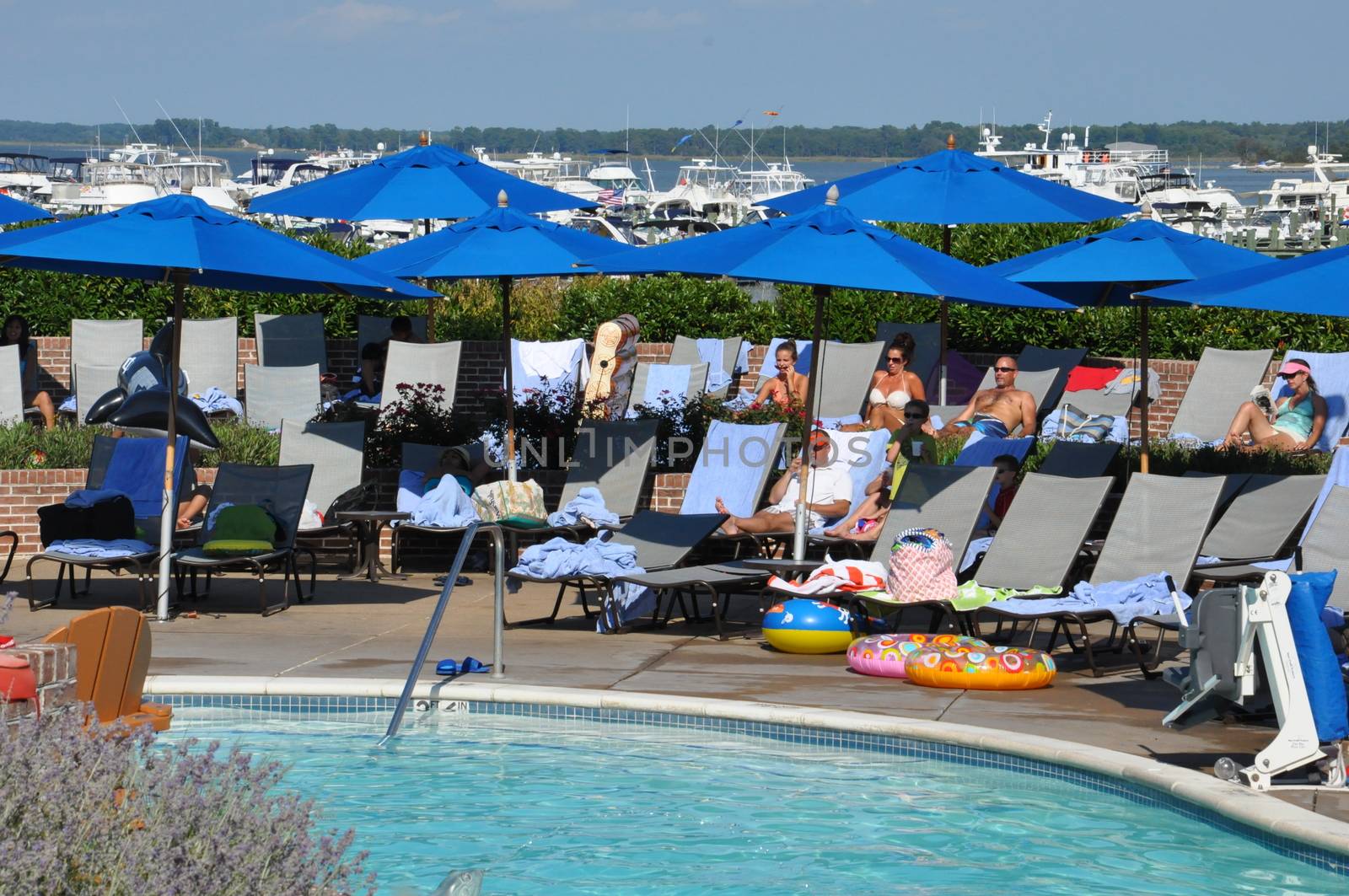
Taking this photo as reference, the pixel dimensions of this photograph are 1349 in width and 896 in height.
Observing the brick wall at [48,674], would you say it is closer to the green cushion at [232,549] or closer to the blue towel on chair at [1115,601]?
the green cushion at [232,549]

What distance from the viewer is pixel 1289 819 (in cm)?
557

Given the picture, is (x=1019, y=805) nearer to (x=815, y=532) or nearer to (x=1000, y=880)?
(x=1000, y=880)

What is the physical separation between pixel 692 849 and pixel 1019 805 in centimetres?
129

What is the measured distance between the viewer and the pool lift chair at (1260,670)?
5.96 metres

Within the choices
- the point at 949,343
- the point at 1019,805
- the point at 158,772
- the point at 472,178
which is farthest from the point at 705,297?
the point at 158,772

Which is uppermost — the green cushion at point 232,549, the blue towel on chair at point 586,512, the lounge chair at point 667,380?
the lounge chair at point 667,380

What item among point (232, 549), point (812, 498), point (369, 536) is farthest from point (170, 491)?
point (812, 498)

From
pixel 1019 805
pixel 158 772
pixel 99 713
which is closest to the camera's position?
pixel 158 772

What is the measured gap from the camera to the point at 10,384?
47.2 ft

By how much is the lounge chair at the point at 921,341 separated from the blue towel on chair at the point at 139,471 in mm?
7062

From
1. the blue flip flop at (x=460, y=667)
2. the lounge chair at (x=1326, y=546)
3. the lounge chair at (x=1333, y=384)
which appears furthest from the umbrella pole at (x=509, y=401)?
the lounge chair at (x=1333, y=384)

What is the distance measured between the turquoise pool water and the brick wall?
1.10 metres

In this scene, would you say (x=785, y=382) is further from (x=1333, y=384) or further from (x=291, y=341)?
(x=291, y=341)

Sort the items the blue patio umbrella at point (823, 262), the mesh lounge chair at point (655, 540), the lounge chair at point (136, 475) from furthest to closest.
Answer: the lounge chair at point (136, 475) < the mesh lounge chair at point (655, 540) < the blue patio umbrella at point (823, 262)
